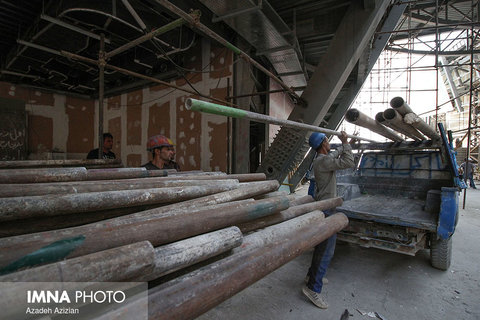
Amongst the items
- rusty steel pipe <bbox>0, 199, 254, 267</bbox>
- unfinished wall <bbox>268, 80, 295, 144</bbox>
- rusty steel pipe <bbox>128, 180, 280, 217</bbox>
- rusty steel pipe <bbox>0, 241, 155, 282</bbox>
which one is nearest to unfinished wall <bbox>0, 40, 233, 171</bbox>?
unfinished wall <bbox>268, 80, 295, 144</bbox>

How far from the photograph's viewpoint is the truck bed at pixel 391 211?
3.23m

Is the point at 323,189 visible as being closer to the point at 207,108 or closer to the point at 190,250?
the point at 207,108

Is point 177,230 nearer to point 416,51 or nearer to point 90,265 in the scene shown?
point 90,265

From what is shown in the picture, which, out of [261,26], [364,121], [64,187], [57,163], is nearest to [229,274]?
[64,187]

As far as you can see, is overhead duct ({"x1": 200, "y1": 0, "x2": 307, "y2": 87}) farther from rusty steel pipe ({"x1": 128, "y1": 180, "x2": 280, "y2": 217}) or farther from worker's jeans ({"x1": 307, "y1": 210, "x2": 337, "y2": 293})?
worker's jeans ({"x1": 307, "y1": 210, "x2": 337, "y2": 293})

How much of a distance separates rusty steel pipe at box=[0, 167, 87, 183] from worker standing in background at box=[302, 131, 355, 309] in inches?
105

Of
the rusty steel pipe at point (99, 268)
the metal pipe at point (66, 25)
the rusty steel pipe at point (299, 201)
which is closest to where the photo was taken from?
the rusty steel pipe at point (99, 268)

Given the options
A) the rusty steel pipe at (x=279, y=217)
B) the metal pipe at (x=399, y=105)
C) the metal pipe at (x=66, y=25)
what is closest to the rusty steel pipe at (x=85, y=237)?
the rusty steel pipe at (x=279, y=217)

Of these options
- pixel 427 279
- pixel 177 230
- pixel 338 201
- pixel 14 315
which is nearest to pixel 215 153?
pixel 338 201

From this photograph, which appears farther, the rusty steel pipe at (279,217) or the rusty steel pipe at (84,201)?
the rusty steel pipe at (279,217)

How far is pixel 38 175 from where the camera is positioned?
138 cm

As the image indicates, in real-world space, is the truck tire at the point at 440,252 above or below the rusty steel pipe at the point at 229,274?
below

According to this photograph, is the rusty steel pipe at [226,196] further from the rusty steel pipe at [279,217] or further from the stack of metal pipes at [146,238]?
the rusty steel pipe at [279,217]

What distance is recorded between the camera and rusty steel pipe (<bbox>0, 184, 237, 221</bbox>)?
92 centimetres
